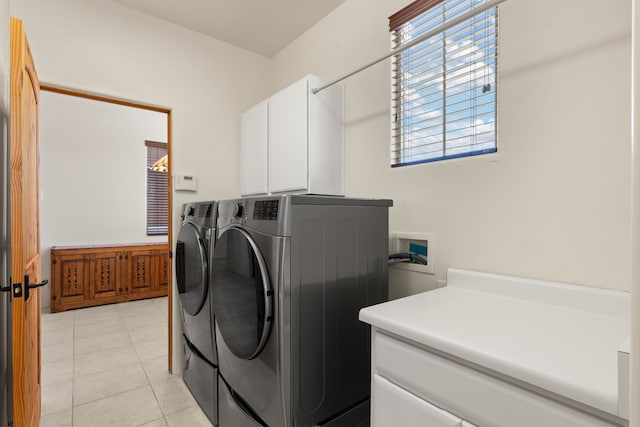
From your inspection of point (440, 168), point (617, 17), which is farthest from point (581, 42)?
point (440, 168)

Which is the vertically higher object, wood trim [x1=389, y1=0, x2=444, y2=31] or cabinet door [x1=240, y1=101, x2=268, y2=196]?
wood trim [x1=389, y1=0, x2=444, y2=31]

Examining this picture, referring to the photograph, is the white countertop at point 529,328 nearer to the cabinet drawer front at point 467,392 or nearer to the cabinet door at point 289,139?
the cabinet drawer front at point 467,392

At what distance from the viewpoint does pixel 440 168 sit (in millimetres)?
1558

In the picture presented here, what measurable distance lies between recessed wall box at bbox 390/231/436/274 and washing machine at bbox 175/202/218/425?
104 centimetres

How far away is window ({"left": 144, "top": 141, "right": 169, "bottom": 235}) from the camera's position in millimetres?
4902

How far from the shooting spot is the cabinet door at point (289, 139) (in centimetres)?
199

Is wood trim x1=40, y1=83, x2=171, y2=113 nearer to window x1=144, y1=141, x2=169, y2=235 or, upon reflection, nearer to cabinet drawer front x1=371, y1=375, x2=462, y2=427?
cabinet drawer front x1=371, y1=375, x2=462, y2=427

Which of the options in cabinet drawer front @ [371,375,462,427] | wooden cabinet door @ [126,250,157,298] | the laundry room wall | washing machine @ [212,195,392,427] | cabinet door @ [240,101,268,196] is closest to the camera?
cabinet drawer front @ [371,375,462,427]

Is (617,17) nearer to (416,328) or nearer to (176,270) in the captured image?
(416,328)

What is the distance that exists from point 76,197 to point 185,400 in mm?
3687

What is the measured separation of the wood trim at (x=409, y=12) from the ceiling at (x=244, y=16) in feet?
1.86

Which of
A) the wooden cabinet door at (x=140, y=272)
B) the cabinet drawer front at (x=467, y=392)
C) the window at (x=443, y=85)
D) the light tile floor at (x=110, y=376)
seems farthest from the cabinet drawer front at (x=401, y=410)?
the wooden cabinet door at (x=140, y=272)

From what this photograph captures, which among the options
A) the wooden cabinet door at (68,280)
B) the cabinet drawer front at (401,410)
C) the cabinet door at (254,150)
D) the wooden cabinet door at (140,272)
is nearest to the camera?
the cabinet drawer front at (401,410)

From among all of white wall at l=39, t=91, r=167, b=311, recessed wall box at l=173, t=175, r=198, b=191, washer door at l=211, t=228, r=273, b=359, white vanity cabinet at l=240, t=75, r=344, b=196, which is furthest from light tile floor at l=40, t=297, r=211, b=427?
white vanity cabinet at l=240, t=75, r=344, b=196
